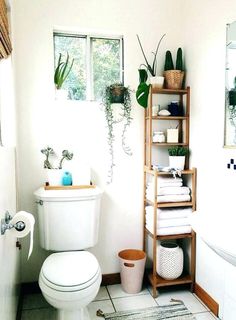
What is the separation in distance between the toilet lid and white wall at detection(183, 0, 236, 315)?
0.85 meters

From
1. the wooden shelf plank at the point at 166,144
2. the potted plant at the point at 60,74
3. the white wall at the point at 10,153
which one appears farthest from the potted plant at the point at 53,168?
the wooden shelf plank at the point at 166,144

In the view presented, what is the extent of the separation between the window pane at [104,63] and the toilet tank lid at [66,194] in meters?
0.80

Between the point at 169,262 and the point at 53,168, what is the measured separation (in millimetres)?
1159

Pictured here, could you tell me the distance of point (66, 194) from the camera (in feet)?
6.89

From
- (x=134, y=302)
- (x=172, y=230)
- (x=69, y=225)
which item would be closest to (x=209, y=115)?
(x=172, y=230)

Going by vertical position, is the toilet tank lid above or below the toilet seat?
above

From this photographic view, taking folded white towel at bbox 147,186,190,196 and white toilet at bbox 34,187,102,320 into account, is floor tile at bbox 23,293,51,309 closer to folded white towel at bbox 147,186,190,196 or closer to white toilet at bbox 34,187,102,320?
white toilet at bbox 34,187,102,320

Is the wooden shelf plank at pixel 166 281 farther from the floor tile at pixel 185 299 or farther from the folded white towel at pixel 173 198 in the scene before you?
the folded white towel at pixel 173 198

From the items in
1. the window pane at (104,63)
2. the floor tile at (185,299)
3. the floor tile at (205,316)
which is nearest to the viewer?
the floor tile at (205,316)

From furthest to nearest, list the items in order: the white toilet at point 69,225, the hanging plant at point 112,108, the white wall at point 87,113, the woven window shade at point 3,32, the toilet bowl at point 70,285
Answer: the hanging plant at point 112,108, the white wall at point 87,113, the white toilet at point 69,225, the toilet bowl at point 70,285, the woven window shade at point 3,32

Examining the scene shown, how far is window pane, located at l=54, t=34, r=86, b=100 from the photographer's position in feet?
7.87

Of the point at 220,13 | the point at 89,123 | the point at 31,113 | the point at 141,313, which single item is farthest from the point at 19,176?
the point at 220,13

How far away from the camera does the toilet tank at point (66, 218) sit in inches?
82.1

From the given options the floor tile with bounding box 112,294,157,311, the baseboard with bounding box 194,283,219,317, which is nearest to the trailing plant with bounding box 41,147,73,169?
the floor tile with bounding box 112,294,157,311
